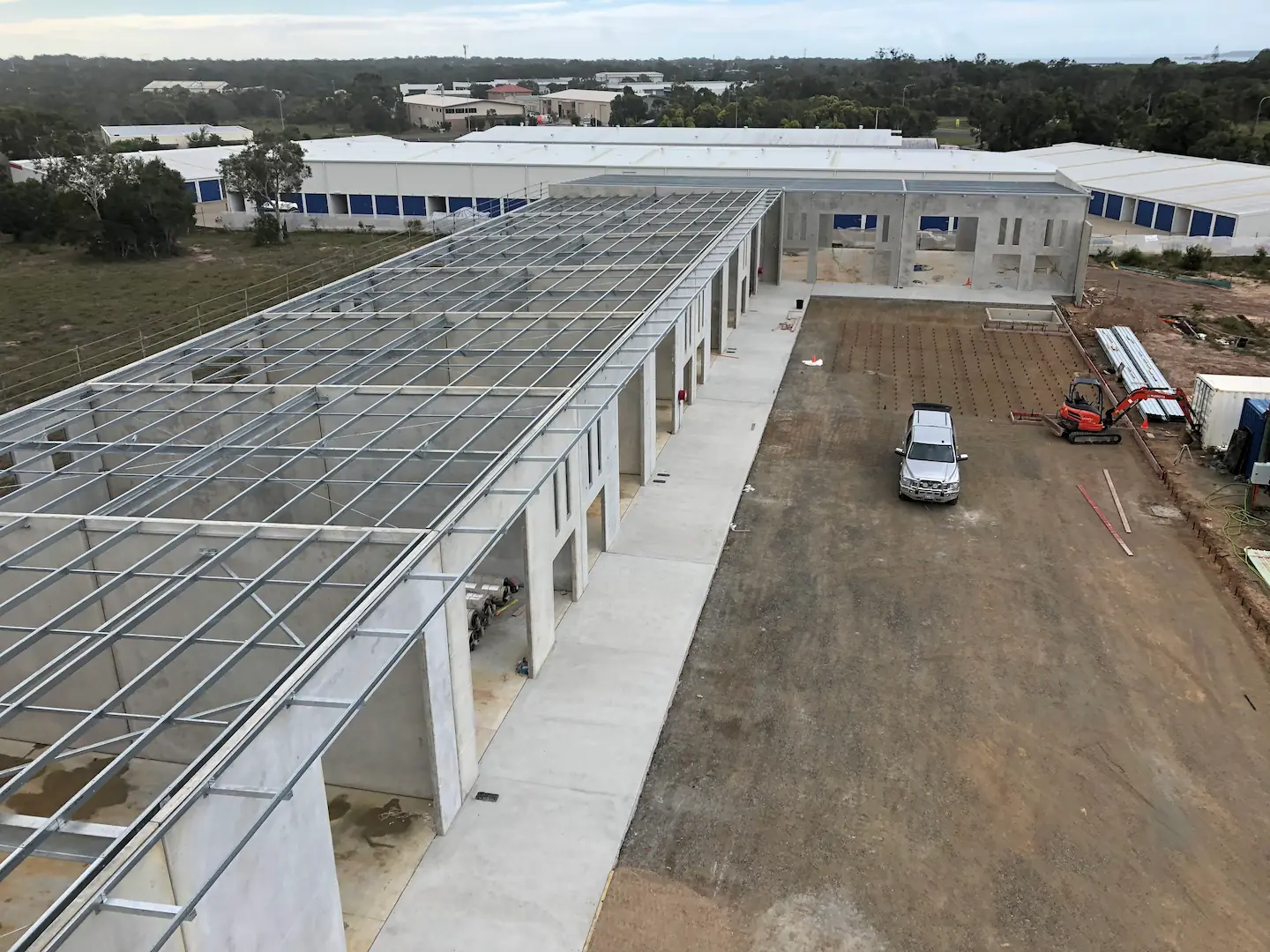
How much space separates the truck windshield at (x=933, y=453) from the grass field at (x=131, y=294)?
2124 cm

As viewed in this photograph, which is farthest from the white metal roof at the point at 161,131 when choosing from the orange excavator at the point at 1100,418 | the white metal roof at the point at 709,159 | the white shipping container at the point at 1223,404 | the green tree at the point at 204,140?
the white shipping container at the point at 1223,404

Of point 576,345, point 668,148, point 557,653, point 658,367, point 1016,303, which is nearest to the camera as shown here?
point 557,653

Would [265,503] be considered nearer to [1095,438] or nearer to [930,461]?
[930,461]

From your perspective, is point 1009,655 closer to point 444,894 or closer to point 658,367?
point 444,894

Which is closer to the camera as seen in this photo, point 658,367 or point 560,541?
point 560,541

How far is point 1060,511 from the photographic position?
22.2 meters

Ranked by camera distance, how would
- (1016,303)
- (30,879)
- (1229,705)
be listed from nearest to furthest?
(30,879) < (1229,705) < (1016,303)

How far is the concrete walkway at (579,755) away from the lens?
1109cm

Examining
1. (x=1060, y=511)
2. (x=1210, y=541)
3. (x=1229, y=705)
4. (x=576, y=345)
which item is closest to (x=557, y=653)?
(x=576, y=345)

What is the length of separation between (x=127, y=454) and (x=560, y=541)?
726 cm

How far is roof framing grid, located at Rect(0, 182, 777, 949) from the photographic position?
Answer: 8.68 metres

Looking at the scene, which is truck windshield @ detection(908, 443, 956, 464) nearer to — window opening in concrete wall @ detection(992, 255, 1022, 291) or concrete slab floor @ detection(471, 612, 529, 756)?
concrete slab floor @ detection(471, 612, 529, 756)

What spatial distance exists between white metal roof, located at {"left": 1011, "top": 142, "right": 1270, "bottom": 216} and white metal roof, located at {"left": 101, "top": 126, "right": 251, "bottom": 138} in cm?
8924

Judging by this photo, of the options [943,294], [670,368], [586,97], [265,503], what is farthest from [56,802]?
[586,97]
